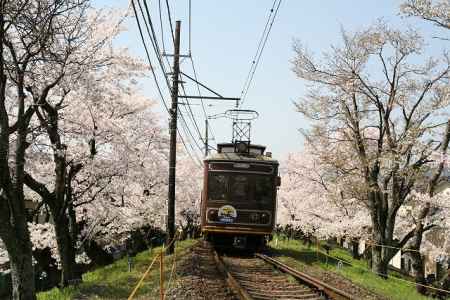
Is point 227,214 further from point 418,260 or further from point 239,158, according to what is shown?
point 418,260

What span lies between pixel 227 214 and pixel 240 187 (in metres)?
1.02

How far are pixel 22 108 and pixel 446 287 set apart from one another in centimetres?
1618

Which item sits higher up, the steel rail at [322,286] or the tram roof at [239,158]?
the tram roof at [239,158]

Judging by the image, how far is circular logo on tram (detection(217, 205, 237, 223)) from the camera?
1839 cm

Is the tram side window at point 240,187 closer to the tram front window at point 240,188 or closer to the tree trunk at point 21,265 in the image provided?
the tram front window at point 240,188

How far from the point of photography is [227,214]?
1842 centimetres

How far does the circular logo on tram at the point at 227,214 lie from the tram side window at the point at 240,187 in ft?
1.42

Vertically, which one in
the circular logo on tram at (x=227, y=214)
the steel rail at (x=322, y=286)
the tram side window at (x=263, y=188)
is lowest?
the steel rail at (x=322, y=286)

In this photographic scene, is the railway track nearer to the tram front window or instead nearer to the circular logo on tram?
the circular logo on tram

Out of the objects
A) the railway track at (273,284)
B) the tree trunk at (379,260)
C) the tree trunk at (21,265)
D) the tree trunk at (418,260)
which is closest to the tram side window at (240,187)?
the railway track at (273,284)

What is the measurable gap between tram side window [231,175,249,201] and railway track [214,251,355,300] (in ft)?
7.71

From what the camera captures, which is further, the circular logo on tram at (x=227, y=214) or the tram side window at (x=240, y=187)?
the tram side window at (x=240, y=187)

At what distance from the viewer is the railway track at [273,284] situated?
10695 millimetres

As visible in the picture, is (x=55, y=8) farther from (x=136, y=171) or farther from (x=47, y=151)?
(x=136, y=171)
